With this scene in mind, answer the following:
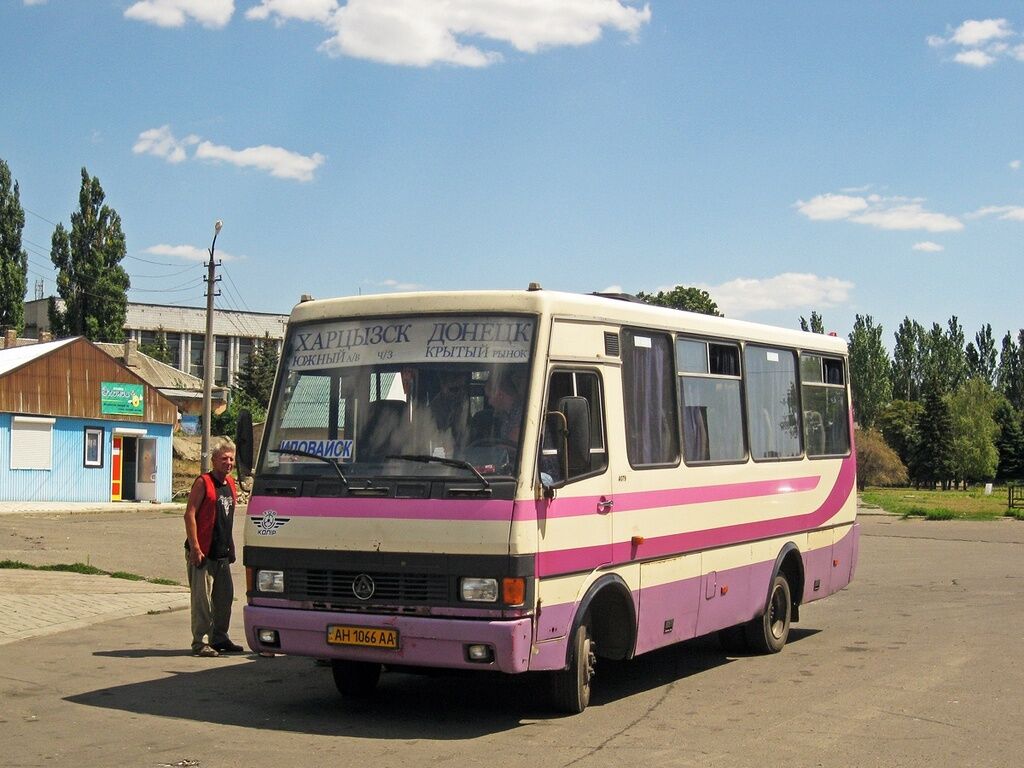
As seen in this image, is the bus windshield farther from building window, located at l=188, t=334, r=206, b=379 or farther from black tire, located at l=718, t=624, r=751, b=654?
building window, located at l=188, t=334, r=206, b=379

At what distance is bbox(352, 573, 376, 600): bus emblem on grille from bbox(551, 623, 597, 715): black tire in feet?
4.72

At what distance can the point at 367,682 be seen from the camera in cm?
967

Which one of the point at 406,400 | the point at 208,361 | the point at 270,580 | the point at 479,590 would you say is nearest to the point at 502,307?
the point at 406,400

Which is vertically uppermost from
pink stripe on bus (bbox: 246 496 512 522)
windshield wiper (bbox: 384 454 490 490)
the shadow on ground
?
windshield wiper (bbox: 384 454 490 490)

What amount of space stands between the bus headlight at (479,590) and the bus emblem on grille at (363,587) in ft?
2.17

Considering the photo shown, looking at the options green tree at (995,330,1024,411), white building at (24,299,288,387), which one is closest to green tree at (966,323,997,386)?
green tree at (995,330,1024,411)

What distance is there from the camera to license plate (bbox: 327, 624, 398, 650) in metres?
8.25

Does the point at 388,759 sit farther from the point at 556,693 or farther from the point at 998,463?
the point at 998,463

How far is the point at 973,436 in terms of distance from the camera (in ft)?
388

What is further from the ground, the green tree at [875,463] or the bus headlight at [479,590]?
the green tree at [875,463]

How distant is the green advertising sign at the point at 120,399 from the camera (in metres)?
46.5

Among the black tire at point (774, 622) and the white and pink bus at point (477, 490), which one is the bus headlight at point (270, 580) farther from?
the black tire at point (774, 622)

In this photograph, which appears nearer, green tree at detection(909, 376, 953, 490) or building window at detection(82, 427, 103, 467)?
building window at detection(82, 427, 103, 467)

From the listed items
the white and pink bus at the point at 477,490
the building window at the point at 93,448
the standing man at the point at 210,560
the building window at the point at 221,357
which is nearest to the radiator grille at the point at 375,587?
the white and pink bus at the point at 477,490
